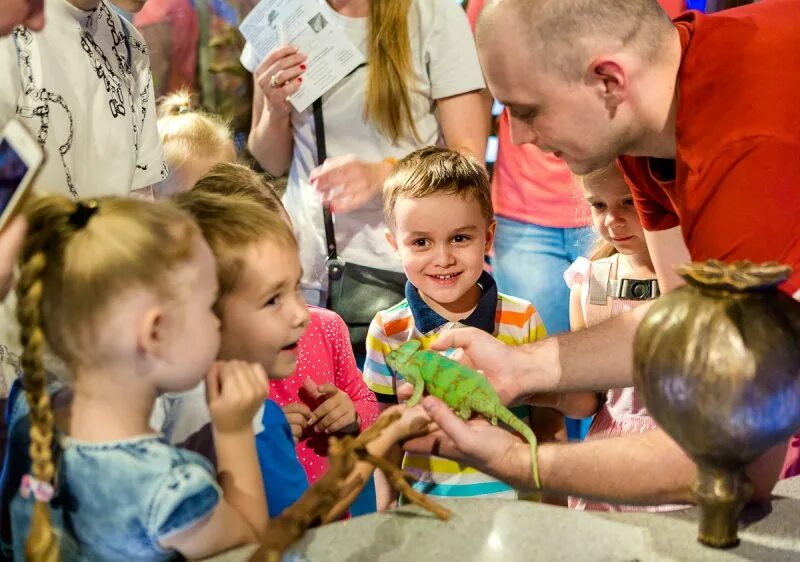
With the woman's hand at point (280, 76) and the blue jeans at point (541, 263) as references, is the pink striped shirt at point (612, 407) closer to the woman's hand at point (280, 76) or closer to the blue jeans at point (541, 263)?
the blue jeans at point (541, 263)

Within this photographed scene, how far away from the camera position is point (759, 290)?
1.10 m

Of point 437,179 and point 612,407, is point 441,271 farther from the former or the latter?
point 612,407

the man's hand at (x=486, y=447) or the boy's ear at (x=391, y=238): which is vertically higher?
the man's hand at (x=486, y=447)

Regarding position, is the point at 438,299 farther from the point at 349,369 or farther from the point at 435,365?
the point at 435,365

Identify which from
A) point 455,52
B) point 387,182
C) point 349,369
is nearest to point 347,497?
point 349,369

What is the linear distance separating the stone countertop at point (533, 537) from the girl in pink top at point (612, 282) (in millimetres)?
871

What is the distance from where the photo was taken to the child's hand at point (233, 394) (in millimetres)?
1262

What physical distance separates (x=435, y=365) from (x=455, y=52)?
1.16 meters

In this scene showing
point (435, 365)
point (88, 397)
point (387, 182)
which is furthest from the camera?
point (387, 182)

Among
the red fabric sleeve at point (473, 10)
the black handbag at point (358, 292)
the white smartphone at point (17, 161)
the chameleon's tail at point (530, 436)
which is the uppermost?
the white smartphone at point (17, 161)

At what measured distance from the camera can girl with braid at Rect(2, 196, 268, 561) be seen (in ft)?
3.72

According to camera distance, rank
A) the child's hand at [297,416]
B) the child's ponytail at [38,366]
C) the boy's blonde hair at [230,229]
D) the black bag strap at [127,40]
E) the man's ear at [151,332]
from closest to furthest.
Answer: the child's ponytail at [38,366] < the man's ear at [151,332] < the boy's blonde hair at [230,229] < the child's hand at [297,416] < the black bag strap at [127,40]

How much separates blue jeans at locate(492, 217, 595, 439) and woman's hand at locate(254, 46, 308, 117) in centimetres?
77

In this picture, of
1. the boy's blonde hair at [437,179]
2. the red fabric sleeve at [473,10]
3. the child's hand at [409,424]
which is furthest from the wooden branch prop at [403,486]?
the red fabric sleeve at [473,10]
